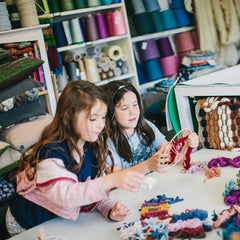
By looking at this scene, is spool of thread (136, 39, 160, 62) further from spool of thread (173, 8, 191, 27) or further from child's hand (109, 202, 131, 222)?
child's hand (109, 202, 131, 222)

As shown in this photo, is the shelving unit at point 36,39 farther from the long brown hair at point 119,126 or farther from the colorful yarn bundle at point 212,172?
the colorful yarn bundle at point 212,172

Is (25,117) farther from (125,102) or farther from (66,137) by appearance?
(66,137)

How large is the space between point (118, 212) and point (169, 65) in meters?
3.19

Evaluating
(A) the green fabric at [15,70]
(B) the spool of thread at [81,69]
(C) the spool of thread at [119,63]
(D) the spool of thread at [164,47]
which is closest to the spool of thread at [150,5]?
(D) the spool of thread at [164,47]

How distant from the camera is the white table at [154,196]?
44.4 inches

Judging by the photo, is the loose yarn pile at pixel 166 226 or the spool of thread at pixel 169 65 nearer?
the loose yarn pile at pixel 166 226

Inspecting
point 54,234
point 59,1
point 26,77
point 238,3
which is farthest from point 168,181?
point 238,3

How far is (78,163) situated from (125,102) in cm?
48

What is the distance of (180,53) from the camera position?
176 inches

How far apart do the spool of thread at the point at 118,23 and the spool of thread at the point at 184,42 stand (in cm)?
91

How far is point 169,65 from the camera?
4141mm

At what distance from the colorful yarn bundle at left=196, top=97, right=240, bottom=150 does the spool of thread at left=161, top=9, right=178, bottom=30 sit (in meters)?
2.52

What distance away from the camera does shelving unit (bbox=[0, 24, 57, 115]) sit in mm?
2762

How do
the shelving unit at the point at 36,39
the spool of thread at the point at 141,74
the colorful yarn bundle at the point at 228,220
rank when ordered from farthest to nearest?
1. the spool of thread at the point at 141,74
2. the shelving unit at the point at 36,39
3. the colorful yarn bundle at the point at 228,220
